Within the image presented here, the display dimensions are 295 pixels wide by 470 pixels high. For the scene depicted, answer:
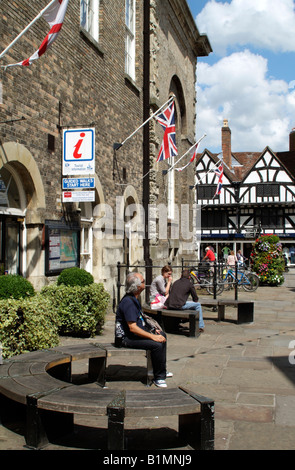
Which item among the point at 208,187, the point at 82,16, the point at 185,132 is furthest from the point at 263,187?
the point at 82,16

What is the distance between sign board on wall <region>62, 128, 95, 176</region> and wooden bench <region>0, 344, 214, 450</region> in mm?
5382

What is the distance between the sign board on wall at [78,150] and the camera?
30.8 ft

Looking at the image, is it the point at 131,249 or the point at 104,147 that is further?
the point at 131,249

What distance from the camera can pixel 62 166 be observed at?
9.66 m

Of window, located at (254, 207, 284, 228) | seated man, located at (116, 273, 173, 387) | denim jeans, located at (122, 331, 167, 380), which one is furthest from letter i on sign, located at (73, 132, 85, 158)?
window, located at (254, 207, 284, 228)

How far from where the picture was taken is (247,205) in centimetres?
4169

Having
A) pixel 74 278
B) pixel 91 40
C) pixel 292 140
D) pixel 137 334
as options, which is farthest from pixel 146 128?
pixel 292 140

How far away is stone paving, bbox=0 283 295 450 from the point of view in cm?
431

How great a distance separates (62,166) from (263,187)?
3434cm

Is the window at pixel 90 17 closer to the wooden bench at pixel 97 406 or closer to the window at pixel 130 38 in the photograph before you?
the window at pixel 130 38

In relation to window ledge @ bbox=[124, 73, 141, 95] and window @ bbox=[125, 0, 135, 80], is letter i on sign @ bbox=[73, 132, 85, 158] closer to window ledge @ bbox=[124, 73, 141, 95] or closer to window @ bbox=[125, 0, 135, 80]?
window ledge @ bbox=[124, 73, 141, 95]

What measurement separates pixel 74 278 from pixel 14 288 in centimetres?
231

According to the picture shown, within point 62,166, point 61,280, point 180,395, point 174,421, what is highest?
point 62,166

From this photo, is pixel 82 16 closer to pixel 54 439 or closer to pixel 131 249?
pixel 131 249
